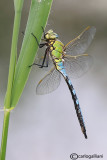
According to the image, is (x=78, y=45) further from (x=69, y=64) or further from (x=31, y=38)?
(x=31, y=38)

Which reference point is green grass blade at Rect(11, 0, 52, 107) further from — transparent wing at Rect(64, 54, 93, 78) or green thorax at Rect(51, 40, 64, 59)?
transparent wing at Rect(64, 54, 93, 78)

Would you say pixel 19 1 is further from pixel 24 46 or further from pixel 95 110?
pixel 95 110

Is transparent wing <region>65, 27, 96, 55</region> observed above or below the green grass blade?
above

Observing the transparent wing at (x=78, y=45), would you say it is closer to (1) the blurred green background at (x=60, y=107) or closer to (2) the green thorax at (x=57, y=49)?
(2) the green thorax at (x=57, y=49)

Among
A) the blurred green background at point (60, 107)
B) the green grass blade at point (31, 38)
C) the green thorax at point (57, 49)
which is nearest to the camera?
the green grass blade at point (31, 38)

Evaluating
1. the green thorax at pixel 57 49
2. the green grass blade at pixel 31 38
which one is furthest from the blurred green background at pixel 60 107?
the green grass blade at pixel 31 38

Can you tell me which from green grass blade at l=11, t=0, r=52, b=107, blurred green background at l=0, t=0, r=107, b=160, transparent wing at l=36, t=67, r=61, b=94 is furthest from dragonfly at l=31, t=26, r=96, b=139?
blurred green background at l=0, t=0, r=107, b=160

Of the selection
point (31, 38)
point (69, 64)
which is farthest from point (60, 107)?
point (31, 38)
